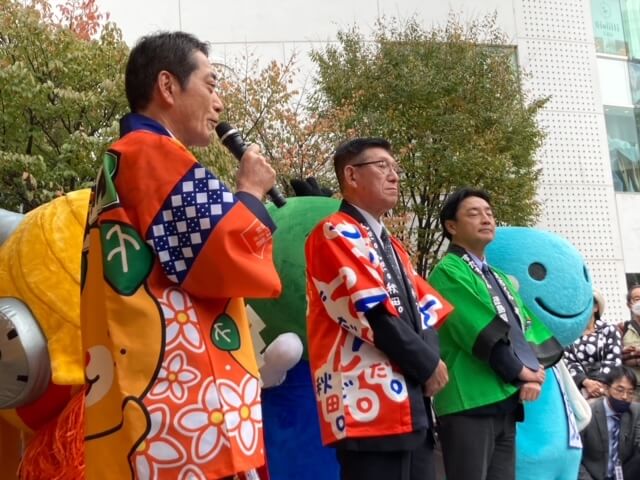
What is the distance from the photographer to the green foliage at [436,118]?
47.9ft

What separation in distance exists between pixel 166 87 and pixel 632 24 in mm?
20918

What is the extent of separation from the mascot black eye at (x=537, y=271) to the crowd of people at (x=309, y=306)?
0.39 metres

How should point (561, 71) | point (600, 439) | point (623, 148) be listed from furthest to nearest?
1. point (623, 148)
2. point (561, 71)
3. point (600, 439)

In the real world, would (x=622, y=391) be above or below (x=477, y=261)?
below

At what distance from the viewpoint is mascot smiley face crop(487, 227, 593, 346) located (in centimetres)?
470

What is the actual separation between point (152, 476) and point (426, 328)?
152 cm

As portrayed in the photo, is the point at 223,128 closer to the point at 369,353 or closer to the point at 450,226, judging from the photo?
the point at 369,353

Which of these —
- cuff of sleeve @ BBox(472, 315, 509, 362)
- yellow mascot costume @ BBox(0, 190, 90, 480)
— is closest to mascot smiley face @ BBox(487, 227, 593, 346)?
cuff of sleeve @ BBox(472, 315, 509, 362)

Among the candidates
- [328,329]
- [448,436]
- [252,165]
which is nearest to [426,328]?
[328,329]

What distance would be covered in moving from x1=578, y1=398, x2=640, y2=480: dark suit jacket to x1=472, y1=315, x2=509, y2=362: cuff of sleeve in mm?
2084

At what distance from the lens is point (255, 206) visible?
2.22 meters

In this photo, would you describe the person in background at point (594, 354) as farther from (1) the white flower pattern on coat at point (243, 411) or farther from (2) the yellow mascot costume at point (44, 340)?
(1) the white flower pattern on coat at point (243, 411)

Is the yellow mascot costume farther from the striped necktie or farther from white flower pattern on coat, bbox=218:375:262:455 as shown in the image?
the striped necktie

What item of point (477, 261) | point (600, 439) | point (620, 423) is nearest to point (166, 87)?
point (477, 261)
